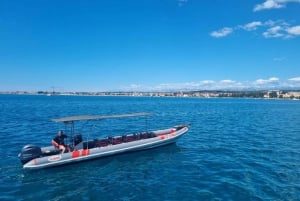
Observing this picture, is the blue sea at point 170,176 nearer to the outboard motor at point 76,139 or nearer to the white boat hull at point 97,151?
the white boat hull at point 97,151

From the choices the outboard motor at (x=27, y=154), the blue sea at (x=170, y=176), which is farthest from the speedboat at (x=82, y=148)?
the blue sea at (x=170, y=176)

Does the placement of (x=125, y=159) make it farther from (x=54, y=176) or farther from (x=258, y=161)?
(x=258, y=161)

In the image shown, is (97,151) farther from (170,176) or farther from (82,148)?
(170,176)

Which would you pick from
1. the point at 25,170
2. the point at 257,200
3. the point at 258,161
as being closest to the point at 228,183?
the point at 257,200

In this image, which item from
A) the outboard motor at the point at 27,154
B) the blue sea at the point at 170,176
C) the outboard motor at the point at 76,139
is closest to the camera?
the blue sea at the point at 170,176

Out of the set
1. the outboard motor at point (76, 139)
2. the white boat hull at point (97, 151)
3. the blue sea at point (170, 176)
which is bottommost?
the blue sea at point (170, 176)

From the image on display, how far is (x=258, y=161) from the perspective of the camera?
18.4m

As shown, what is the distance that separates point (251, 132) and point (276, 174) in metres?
17.0

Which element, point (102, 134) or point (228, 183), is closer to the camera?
point (228, 183)

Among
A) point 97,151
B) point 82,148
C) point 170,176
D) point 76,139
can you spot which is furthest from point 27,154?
point 170,176

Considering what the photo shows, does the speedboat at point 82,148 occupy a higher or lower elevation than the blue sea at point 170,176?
higher

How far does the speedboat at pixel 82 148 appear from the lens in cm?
1623

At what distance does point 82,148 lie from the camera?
18.7 metres

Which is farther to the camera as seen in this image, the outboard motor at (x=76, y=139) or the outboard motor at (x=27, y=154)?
the outboard motor at (x=76, y=139)
